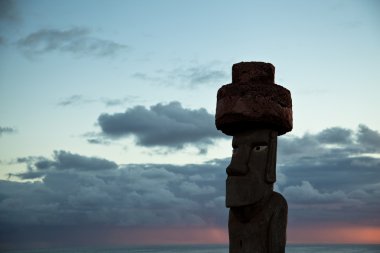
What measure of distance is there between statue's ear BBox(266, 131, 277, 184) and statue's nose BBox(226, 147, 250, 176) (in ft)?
1.34

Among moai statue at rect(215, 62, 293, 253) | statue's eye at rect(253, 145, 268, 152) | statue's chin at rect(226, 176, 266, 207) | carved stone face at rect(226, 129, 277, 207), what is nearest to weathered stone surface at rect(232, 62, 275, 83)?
moai statue at rect(215, 62, 293, 253)

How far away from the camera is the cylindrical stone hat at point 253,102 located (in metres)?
9.58

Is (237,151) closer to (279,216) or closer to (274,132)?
(274,132)

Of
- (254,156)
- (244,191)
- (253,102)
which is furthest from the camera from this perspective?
(254,156)

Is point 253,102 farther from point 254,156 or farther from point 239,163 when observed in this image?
point 239,163

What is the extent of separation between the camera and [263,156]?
9.68m

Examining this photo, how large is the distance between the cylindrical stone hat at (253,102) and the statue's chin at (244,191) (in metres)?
1.07

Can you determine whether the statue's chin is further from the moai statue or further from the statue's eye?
the statue's eye

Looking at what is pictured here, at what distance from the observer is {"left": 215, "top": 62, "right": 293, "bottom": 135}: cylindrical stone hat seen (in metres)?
9.58

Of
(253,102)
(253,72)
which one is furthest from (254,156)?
(253,72)

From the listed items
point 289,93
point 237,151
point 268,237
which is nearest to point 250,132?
point 237,151

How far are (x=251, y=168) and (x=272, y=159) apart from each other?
46cm

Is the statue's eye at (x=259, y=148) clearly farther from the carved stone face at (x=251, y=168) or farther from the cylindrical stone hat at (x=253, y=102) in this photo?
the cylindrical stone hat at (x=253, y=102)

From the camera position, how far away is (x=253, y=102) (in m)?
9.57
